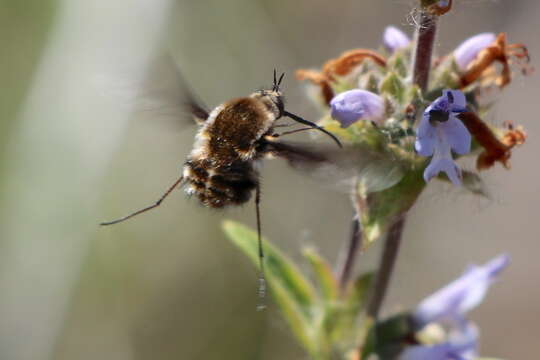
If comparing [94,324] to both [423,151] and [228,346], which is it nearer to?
[228,346]

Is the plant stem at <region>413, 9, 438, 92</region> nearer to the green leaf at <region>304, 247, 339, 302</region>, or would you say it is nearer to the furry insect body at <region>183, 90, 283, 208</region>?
the furry insect body at <region>183, 90, 283, 208</region>

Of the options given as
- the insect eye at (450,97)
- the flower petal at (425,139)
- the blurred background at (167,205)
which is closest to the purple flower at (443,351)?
the flower petal at (425,139)

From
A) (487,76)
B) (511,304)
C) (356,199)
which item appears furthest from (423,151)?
(511,304)

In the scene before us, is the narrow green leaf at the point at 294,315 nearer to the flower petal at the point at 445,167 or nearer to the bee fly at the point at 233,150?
the bee fly at the point at 233,150

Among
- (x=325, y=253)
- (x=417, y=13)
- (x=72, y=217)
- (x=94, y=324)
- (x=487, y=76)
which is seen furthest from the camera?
(x=325, y=253)

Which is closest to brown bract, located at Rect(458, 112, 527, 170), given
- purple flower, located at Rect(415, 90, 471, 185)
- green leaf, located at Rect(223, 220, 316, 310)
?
purple flower, located at Rect(415, 90, 471, 185)
